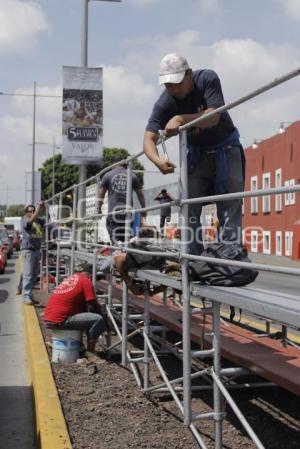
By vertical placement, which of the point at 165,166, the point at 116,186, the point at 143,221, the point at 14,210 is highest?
the point at 14,210

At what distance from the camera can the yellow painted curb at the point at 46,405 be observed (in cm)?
432

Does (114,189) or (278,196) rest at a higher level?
(114,189)

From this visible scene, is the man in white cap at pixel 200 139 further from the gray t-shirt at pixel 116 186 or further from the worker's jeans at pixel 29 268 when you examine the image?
the worker's jeans at pixel 29 268

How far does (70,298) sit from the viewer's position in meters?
7.08

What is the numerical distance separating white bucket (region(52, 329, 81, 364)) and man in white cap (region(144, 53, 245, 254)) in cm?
280

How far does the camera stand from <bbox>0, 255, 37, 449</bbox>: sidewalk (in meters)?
5.05

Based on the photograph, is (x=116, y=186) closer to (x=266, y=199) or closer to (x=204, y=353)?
(x=266, y=199)

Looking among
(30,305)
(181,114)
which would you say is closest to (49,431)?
(181,114)

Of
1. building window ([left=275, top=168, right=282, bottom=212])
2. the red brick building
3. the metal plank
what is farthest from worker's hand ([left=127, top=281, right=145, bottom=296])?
Result: building window ([left=275, top=168, right=282, bottom=212])

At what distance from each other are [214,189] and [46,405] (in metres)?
2.22

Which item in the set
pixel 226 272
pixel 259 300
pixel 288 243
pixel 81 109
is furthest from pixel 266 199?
pixel 81 109

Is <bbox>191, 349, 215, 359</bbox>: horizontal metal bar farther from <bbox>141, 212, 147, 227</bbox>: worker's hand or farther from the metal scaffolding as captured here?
<bbox>141, 212, 147, 227</bbox>: worker's hand

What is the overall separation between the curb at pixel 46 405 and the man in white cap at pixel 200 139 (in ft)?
5.29

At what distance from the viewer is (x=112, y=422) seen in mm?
4723
